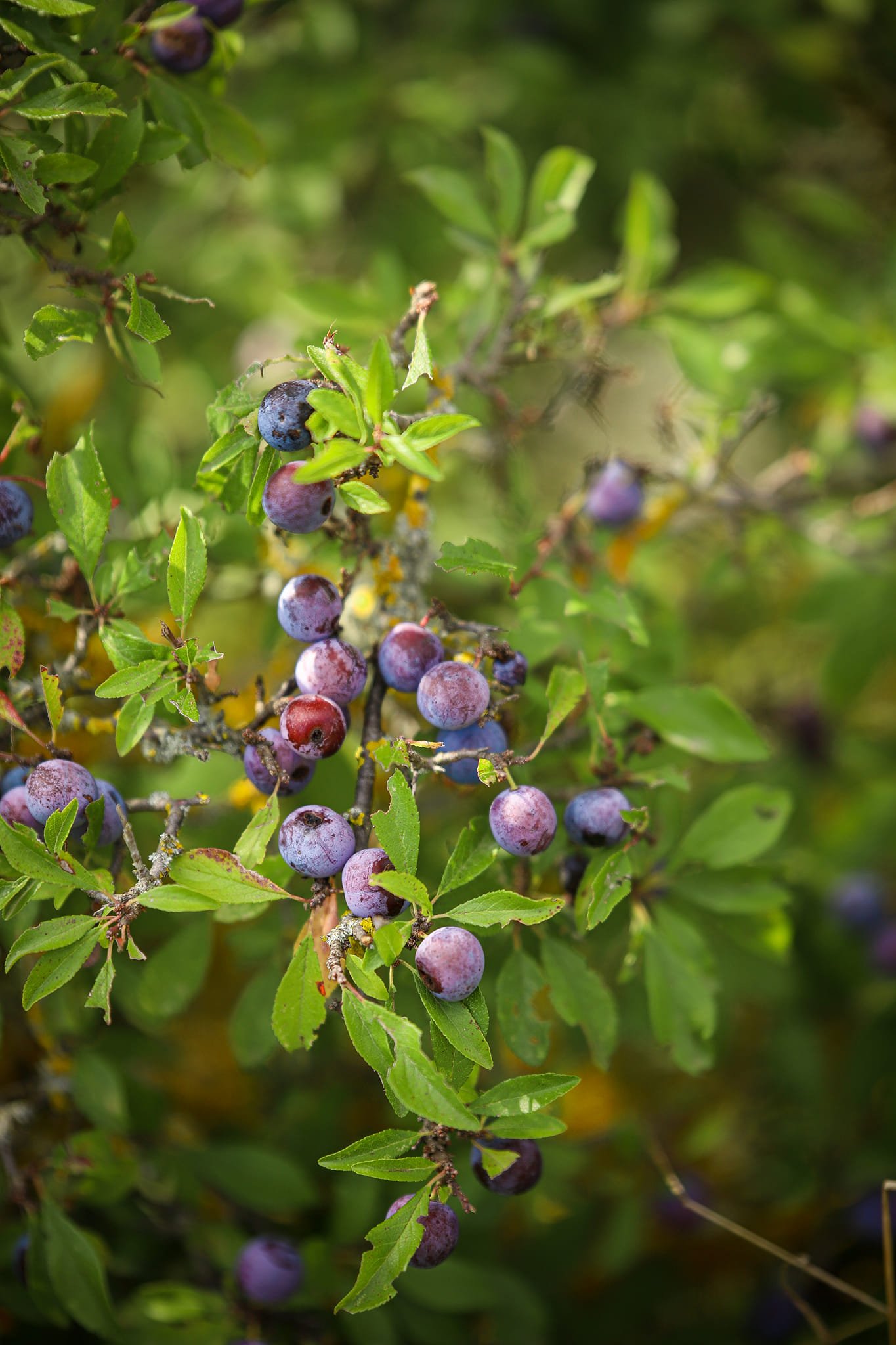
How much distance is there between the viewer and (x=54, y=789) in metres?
0.92

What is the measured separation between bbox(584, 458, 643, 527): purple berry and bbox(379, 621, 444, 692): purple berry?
0.68 metres

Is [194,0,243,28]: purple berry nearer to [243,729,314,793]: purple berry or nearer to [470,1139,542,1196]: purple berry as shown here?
[243,729,314,793]: purple berry

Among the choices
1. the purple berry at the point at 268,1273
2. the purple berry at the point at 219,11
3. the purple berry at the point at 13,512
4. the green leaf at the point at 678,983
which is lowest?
the purple berry at the point at 268,1273

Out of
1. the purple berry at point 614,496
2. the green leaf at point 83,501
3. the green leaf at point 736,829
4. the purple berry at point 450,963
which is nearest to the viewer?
the purple berry at point 450,963

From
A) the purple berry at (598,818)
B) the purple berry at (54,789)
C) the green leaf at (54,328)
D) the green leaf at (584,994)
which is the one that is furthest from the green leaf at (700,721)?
the green leaf at (54,328)

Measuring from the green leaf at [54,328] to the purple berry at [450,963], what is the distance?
67 centimetres

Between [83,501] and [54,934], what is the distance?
0.45m

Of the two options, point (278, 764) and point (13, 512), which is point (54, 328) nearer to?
point (13, 512)

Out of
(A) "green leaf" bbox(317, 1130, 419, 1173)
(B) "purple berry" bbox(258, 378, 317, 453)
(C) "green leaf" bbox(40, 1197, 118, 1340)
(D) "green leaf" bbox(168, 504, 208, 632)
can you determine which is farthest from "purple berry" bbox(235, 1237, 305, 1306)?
(B) "purple berry" bbox(258, 378, 317, 453)

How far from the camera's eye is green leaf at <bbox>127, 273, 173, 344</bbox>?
91cm

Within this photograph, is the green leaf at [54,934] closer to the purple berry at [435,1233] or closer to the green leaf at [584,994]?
the purple berry at [435,1233]

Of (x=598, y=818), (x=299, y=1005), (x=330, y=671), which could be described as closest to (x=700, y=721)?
(x=598, y=818)

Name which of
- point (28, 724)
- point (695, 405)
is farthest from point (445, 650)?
point (695, 405)

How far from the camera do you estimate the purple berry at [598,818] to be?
3.28ft
